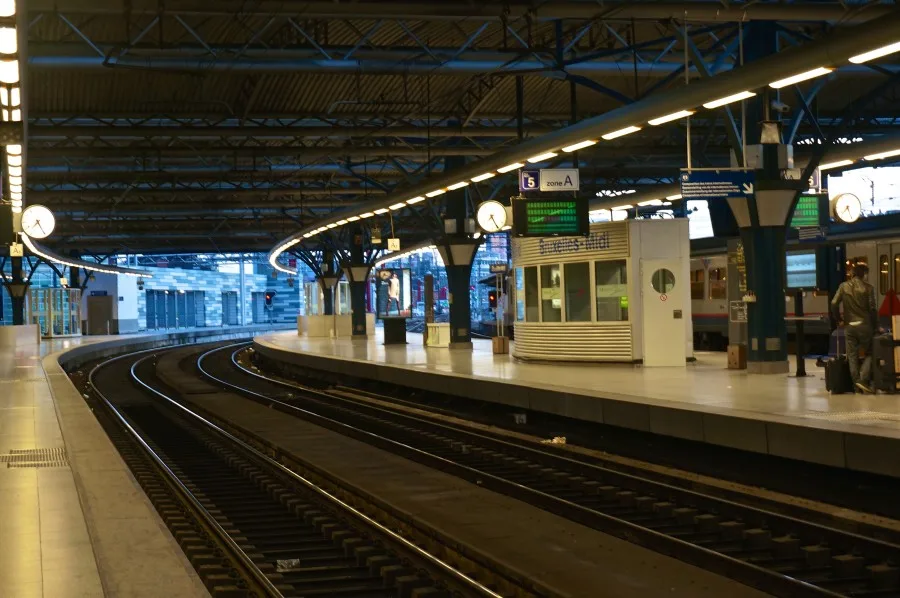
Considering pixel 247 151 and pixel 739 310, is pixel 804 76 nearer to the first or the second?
pixel 739 310

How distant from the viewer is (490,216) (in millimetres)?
26219

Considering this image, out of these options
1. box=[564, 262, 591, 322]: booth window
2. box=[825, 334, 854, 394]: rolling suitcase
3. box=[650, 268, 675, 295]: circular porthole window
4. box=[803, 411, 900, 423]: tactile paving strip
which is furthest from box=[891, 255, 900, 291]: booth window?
box=[803, 411, 900, 423]: tactile paving strip

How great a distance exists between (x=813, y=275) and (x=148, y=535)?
21.6 metres

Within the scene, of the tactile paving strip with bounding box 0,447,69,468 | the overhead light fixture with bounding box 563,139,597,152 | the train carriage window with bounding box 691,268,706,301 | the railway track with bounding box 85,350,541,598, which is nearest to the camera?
the railway track with bounding box 85,350,541,598

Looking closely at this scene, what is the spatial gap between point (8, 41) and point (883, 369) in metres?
11.6

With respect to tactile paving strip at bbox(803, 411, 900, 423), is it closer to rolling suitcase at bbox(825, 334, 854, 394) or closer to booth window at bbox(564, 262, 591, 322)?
rolling suitcase at bbox(825, 334, 854, 394)

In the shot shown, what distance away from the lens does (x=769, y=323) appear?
19484 mm

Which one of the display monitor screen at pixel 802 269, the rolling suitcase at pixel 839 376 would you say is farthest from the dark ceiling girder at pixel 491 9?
the display monitor screen at pixel 802 269

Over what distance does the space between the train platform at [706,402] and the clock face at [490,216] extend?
306 cm

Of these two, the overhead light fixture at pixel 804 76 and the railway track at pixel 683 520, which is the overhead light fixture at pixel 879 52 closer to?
the overhead light fixture at pixel 804 76

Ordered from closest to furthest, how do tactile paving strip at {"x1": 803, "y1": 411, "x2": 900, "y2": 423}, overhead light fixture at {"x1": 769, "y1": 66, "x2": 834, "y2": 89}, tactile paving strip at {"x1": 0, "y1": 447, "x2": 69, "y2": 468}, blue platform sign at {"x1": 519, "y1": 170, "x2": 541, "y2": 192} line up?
overhead light fixture at {"x1": 769, "y1": 66, "x2": 834, "y2": 89} → tactile paving strip at {"x1": 0, "y1": 447, "x2": 69, "y2": 468} → tactile paving strip at {"x1": 803, "y1": 411, "x2": 900, "y2": 423} → blue platform sign at {"x1": 519, "y1": 170, "x2": 541, "y2": 192}

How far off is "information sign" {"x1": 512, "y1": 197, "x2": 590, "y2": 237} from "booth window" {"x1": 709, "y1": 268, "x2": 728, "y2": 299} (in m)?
10.2

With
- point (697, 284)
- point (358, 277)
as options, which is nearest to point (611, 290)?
point (697, 284)

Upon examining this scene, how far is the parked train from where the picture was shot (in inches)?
955
